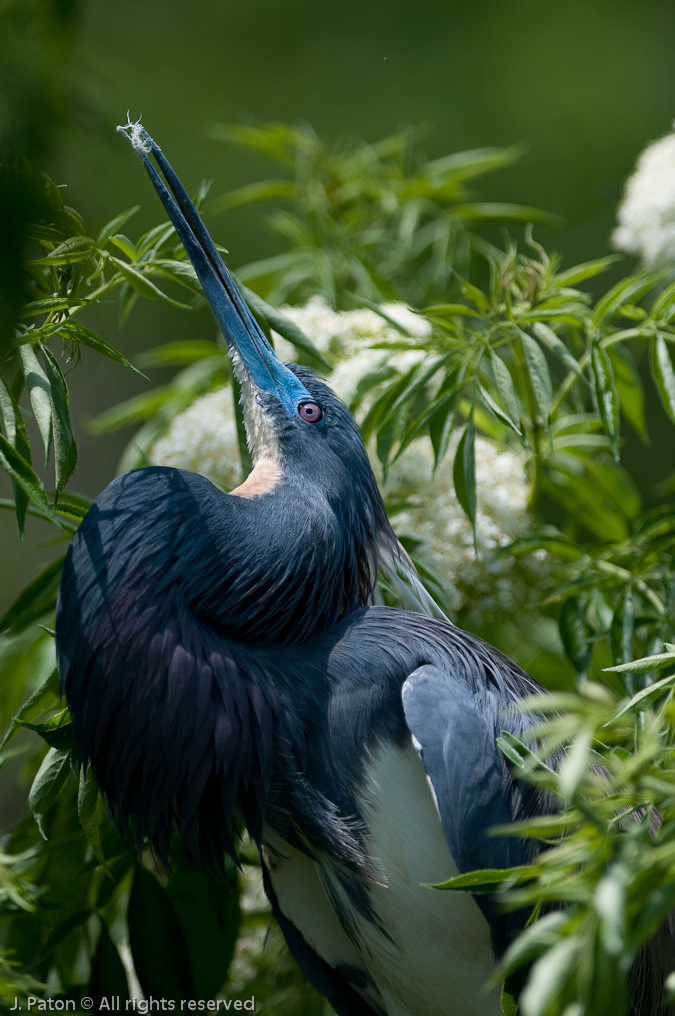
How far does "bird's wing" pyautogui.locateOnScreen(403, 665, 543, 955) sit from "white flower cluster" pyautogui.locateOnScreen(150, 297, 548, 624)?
36cm

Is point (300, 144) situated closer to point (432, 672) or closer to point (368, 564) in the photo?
point (368, 564)

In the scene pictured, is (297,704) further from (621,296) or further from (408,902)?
(621,296)

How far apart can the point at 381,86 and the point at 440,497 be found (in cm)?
395

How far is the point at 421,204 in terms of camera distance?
2.12 m

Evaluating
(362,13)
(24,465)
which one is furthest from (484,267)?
(362,13)

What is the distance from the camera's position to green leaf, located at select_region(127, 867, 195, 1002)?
136cm

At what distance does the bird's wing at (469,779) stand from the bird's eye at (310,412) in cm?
43

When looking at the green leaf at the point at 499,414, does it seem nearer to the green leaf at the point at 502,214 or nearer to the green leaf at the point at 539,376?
the green leaf at the point at 539,376

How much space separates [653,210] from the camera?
5.57ft

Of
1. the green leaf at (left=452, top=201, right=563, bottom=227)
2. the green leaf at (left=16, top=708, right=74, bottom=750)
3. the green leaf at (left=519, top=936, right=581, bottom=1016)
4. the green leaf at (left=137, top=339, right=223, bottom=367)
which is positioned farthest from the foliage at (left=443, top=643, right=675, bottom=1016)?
the green leaf at (left=452, top=201, right=563, bottom=227)

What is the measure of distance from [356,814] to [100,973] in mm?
501

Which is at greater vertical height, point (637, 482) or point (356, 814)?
point (637, 482)

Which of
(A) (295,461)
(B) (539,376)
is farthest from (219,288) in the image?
(B) (539,376)

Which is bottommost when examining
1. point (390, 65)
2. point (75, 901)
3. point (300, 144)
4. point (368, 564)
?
point (75, 901)
